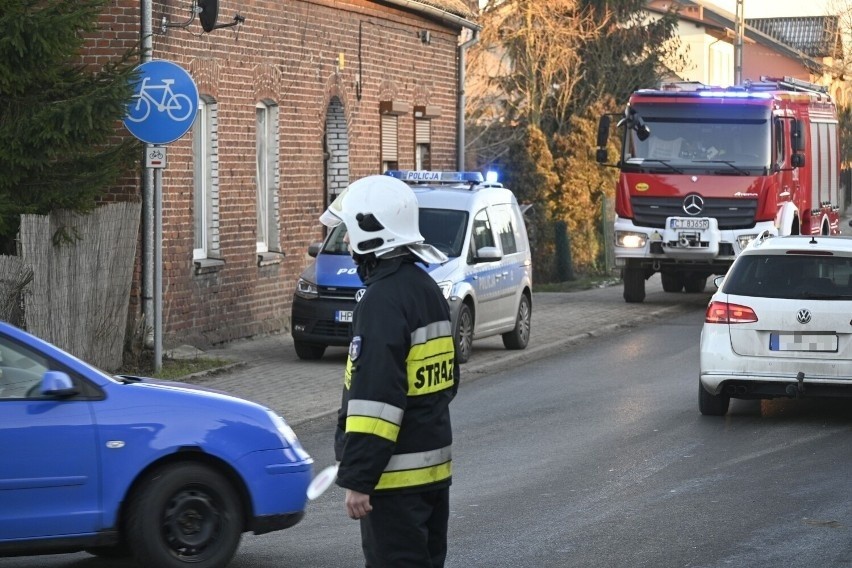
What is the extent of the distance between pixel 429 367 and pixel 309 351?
1214 centimetres

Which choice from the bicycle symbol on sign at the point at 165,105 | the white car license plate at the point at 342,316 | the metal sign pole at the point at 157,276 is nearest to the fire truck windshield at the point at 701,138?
the white car license plate at the point at 342,316

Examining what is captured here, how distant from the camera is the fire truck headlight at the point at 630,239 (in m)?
23.5

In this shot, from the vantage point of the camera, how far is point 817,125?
2723cm

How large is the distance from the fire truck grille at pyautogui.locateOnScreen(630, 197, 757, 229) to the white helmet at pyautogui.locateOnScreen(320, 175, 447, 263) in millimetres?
18549

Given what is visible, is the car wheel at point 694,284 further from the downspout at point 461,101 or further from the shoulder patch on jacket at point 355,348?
the shoulder patch on jacket at point 355,348

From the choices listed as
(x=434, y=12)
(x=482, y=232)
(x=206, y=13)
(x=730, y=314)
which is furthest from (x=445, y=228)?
(x=434, y=12)

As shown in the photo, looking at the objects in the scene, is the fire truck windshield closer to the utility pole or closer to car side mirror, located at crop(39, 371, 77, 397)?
car side mirror, located at crop(39, 371, 77, 397)

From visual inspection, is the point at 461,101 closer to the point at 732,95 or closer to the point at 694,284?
the point at 694,284

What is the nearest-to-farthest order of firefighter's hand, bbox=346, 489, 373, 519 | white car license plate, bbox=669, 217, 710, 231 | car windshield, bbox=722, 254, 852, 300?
firefighter's hand, bbox=346, 489, 373, 519 → car windshield, bbox=722, 254, 852, 300 → white car license plate, bbox=669, 217, 710, 231

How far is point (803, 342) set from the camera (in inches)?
478

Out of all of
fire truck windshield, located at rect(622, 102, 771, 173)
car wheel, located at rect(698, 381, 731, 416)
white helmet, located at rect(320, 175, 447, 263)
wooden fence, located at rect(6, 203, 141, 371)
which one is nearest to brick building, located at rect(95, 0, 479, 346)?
wooden fence, located at rect(6, 203, 141, 371)

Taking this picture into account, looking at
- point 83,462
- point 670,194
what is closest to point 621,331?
point 670,194

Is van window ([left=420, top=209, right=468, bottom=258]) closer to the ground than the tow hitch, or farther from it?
farther from it

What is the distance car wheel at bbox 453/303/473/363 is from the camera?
1620 cm
